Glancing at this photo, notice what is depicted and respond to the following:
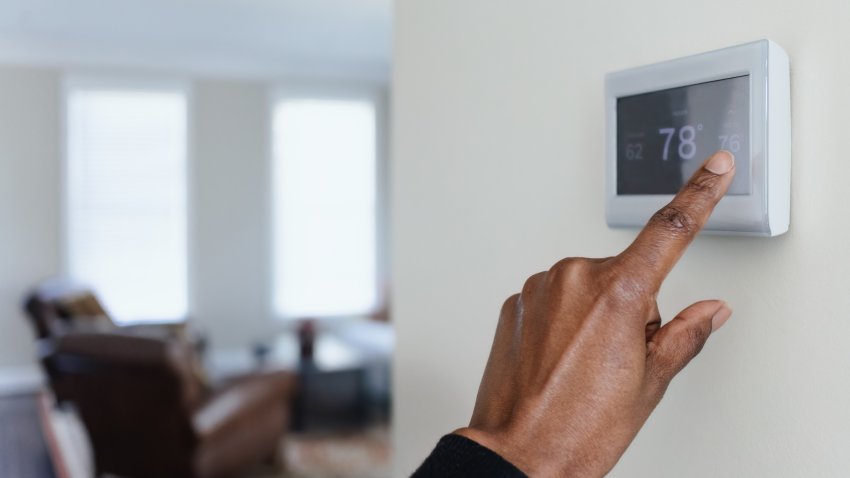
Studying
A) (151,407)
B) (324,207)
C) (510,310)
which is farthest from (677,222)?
(324,207)

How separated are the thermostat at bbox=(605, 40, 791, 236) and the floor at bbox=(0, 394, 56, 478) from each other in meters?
4.08

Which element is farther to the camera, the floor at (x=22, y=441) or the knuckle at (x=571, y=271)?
the floor at (x=22, y=441)

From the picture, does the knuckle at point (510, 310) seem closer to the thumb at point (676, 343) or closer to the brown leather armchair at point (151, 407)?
the thumb at point (676, 343)

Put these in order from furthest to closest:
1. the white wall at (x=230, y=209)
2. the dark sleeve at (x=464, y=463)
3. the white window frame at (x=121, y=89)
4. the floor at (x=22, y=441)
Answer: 1. the white wall at (x=230, y=209)
2. the white window frame at (x=121, y=89)
3. the floor at (x=22, y=441)
4. the dark sleeve at (x=464, y=463)

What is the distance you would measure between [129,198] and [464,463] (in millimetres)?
6156

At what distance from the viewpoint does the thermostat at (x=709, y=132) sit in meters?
0.41

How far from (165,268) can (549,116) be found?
5.99 metres

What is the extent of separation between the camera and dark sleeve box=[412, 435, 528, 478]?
15.1 inches

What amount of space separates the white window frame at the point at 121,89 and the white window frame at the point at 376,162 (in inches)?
25.5

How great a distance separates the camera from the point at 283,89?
20.9 ft

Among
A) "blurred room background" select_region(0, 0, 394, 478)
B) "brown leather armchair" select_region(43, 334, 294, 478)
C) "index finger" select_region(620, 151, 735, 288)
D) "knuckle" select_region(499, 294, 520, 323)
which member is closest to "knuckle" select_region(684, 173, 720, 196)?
"index finger" select_region(620, 151, 735, 288)

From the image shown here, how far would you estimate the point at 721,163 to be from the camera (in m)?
0.39

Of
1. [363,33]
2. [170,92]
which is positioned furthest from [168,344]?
[170,92]

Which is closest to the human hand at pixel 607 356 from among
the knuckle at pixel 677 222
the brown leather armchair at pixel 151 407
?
the knuckle at pixel 677 222
